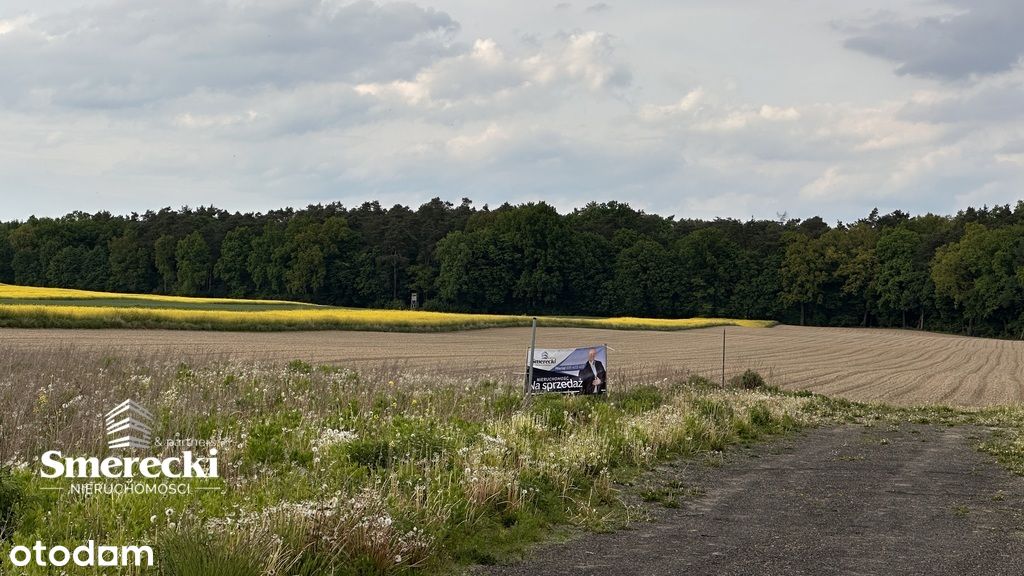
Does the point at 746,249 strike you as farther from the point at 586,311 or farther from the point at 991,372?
the point at 991,372

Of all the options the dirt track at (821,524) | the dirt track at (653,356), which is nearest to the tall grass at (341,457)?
the dirt track at (821,524)

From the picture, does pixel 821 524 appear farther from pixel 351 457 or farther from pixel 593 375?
pixel 593 375

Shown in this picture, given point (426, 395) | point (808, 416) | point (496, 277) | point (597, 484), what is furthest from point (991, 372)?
point (496, 277)

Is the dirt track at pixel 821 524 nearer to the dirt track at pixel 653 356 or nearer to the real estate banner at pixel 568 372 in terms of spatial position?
the real estate banner at pixel 568 372

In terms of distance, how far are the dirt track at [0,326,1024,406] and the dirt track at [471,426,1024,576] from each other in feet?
51.8

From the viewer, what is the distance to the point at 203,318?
49.7m

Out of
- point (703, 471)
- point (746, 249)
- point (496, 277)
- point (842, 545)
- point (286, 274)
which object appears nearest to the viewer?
point (842, 545)

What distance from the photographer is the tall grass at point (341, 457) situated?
754cm

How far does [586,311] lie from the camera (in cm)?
12038

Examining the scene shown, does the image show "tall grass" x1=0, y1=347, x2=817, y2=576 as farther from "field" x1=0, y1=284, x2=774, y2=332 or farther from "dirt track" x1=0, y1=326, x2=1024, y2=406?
"field" x1=0, y1=284, x2=774, y2=332

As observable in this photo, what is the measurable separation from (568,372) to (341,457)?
7999mm

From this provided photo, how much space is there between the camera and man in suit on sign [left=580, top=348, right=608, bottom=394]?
1833 centimetres

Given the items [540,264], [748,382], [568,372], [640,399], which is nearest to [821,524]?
[568,372]

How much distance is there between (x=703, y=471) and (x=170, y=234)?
132 m
